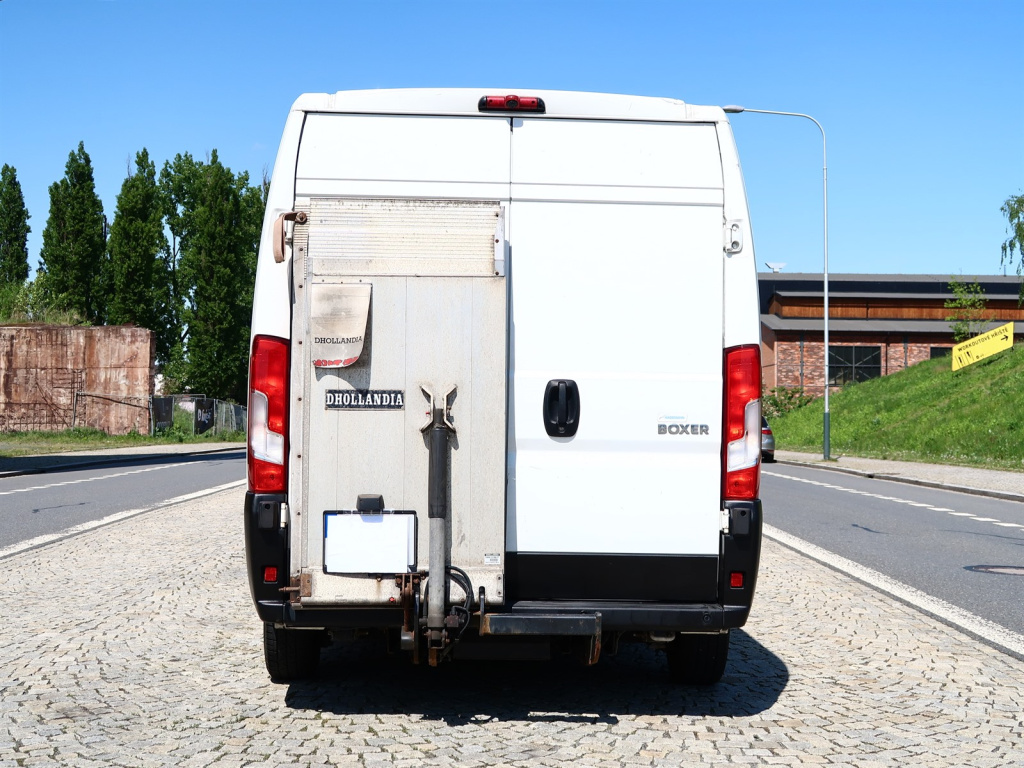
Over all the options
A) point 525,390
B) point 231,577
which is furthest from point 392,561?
point 231,577

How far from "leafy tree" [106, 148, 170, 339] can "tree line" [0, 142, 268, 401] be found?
57 millimetres

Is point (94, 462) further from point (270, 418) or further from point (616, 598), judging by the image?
point (616, 598)

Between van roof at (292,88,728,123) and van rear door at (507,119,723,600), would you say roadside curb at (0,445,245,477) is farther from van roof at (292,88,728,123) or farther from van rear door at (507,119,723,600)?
van rear door at (507,119,723,600)

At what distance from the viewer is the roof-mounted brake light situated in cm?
503

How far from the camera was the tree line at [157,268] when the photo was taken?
62750mm

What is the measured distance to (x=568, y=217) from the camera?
493 centimetres

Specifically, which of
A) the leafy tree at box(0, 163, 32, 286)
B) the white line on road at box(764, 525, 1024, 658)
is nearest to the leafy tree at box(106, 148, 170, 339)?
the leafy tree at box(0, 163, 32, 286)

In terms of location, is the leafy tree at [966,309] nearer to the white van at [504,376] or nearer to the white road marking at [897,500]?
the white road marking at [897,500]

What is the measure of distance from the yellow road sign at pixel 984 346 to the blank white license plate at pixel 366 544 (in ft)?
156

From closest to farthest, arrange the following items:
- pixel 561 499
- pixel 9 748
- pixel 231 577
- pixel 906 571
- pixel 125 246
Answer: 1. pixel 9 748
2. pixel 561 499
3. pixel 231 577
4. pixel 906 571
5. pixel 125 246

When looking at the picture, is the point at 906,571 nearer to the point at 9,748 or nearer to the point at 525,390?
the point at 525,390

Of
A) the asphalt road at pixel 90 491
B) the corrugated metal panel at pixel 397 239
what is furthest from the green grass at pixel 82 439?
the corrugated metal panel at pixel 397 239

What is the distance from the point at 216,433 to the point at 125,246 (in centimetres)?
1706

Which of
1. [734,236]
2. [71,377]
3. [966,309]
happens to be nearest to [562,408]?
[734,236]
